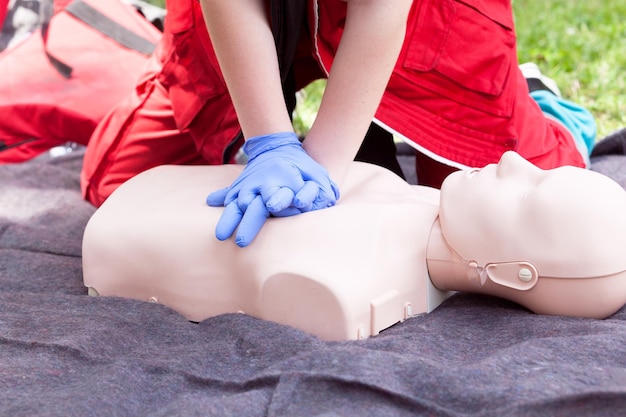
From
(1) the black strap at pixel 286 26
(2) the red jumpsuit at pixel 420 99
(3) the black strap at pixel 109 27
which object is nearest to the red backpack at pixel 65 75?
(3) the black strap at pixel 109 27

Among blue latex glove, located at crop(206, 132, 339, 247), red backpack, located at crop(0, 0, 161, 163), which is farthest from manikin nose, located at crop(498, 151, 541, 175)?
red backpack, located at crop(0, 0, 161, 163)

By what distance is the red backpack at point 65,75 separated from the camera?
228cm

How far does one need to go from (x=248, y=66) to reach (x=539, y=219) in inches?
23.1

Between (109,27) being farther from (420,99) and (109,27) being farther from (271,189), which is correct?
(271,189)

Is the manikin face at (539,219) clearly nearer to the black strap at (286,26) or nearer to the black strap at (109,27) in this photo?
the black strap at (286,26)

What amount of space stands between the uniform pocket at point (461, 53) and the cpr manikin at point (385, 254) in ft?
1.46

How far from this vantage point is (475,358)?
1185 mm

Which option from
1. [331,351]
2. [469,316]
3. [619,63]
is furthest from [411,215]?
[619,63]

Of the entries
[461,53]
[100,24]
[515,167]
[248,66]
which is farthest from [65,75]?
[515,167]

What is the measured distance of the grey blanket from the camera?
1.03 m

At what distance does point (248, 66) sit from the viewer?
1504mm

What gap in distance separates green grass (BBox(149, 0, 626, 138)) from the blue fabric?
419 mm

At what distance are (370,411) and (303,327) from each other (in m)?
0.27

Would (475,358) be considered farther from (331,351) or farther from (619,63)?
(619,63)
